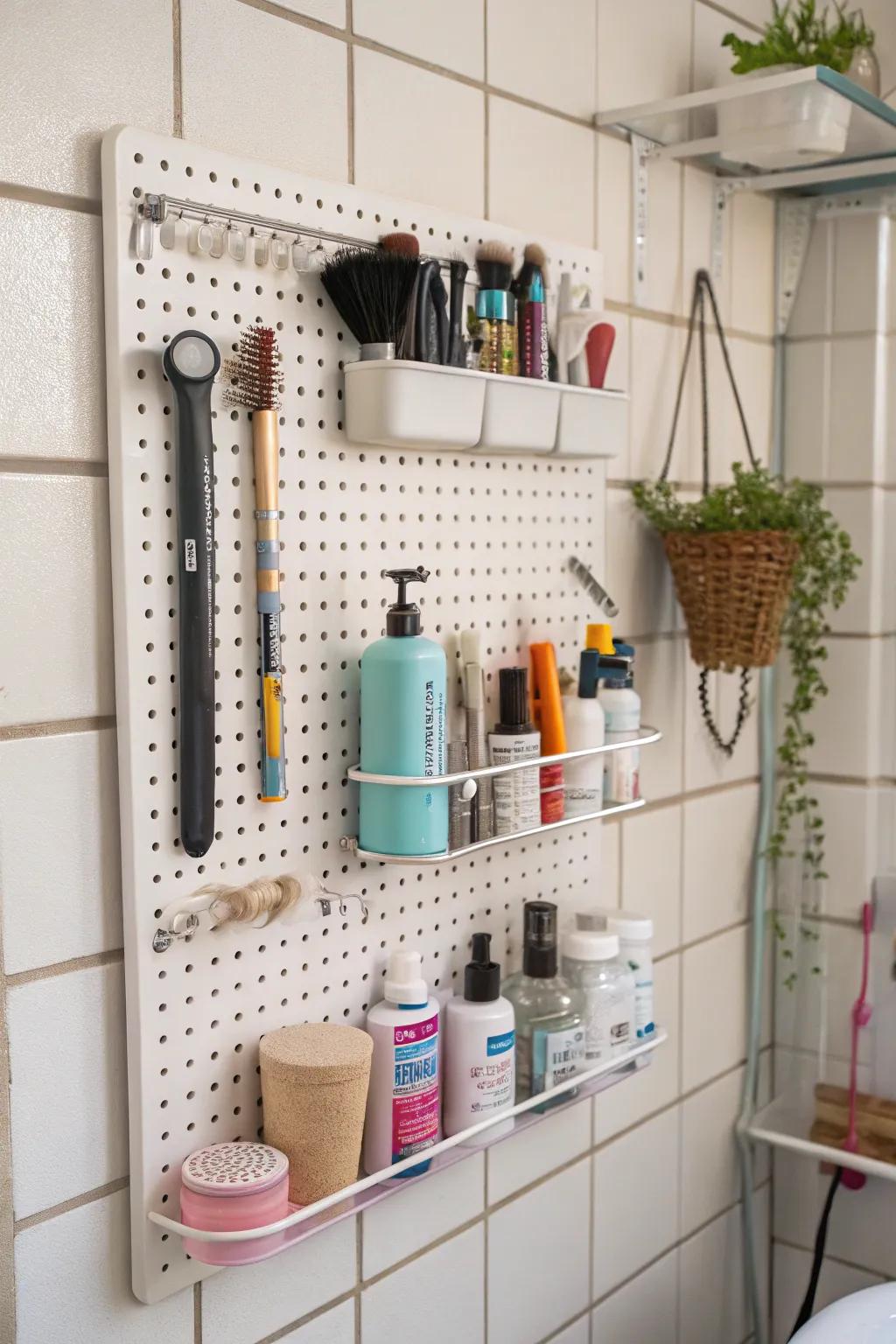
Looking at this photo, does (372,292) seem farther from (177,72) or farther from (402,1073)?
(402,1073)

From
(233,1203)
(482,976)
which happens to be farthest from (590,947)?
(233,1203)

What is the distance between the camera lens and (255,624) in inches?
41.5

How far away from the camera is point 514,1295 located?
1402 mm

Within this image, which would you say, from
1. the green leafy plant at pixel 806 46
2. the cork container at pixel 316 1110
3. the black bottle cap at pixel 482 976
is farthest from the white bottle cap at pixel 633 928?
the green leafy plant at pixel 806 46

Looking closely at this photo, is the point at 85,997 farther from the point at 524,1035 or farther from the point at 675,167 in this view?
the point at 675,167

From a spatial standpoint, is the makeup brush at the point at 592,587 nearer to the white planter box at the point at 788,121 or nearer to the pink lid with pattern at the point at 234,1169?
the white planter box at the point at 788,121

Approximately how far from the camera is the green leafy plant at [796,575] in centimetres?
145

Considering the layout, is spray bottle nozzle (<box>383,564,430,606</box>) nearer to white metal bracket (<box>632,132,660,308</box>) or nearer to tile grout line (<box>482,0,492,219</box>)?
tile grout line (<box>482,0,492,219</box>)

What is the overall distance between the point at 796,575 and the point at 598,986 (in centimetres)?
56

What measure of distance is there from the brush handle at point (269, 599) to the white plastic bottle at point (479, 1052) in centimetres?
29

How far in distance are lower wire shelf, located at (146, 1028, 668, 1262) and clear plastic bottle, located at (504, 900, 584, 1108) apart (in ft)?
0.06

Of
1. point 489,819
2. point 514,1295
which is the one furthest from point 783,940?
point 489,819

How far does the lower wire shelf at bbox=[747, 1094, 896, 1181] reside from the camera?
168 centimetres

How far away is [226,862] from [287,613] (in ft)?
0.71
